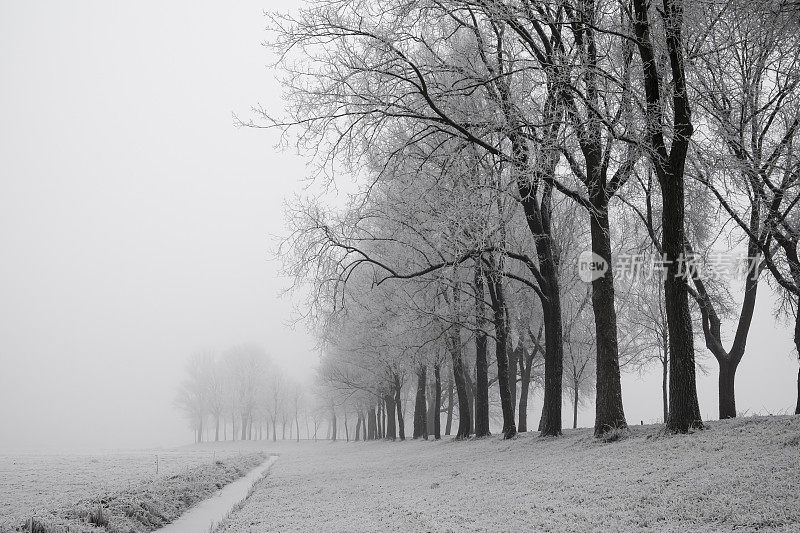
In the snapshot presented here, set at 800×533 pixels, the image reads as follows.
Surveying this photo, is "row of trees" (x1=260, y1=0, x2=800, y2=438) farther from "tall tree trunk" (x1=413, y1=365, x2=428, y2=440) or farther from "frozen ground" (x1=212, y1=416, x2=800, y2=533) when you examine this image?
"tall tree trunk" (x1=413, y1=365, x2=428, y2=440)

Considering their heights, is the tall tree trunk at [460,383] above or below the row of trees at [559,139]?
below

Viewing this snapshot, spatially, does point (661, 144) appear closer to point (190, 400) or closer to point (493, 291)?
point (493, 291)

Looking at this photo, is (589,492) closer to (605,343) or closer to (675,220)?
(605,343)

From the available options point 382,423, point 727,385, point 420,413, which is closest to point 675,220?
point 727,385

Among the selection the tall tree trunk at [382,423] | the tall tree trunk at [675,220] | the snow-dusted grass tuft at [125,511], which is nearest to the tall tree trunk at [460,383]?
the snow-dusted grass tuft at [125,511]

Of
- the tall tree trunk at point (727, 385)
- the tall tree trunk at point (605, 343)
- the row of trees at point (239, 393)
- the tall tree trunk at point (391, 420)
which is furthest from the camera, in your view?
the row of trees at point (239, 393)

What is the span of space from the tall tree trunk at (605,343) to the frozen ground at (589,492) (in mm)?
799

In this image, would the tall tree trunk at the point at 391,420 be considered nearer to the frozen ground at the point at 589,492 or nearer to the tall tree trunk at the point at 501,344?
the tall tree trunk at the point at 501,344

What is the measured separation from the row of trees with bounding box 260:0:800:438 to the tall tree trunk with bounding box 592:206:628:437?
49 millimetres

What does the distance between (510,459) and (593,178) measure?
7.43 meters

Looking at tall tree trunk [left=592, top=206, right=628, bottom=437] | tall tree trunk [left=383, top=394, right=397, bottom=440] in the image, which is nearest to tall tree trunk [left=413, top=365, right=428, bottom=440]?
tall tree trunk [left=383, top=394, right=397, bottom=440]

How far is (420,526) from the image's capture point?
796cm

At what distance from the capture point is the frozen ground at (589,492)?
624cm

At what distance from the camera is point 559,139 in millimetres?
10750
